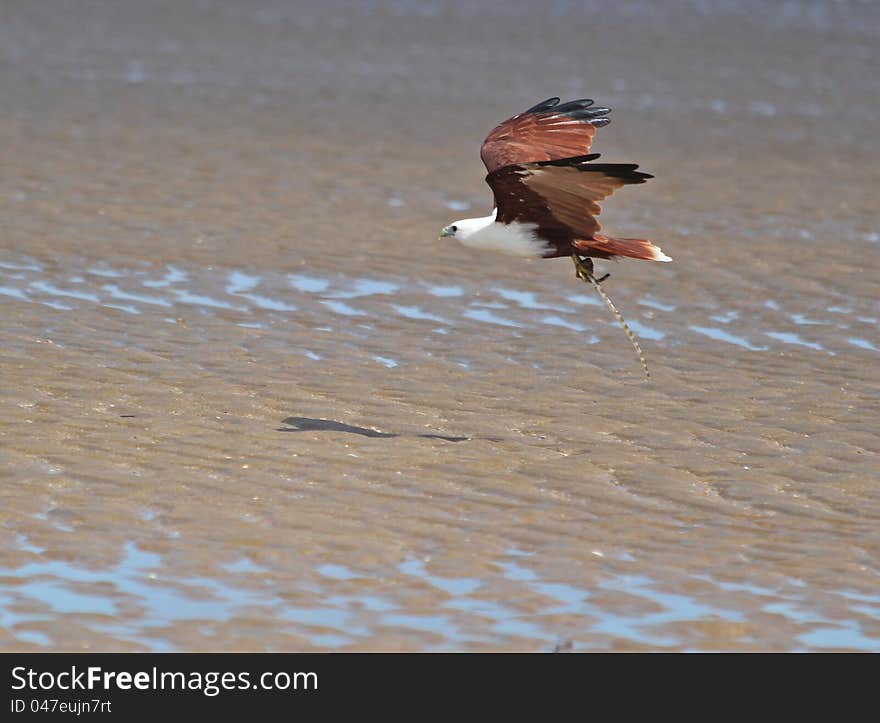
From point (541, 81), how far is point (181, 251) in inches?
431

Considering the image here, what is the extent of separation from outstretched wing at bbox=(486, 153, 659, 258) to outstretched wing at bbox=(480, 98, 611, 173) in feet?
2.04

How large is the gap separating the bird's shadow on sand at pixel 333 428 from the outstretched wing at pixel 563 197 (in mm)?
1038

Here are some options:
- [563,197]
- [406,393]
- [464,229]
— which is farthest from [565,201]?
[406,393]

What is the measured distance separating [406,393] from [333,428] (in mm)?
771

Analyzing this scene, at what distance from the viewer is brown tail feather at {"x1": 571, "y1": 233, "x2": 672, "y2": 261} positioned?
24.4ft

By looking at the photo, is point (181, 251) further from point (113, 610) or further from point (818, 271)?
point (113, 610)

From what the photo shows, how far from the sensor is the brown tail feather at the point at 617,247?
743 centimetres

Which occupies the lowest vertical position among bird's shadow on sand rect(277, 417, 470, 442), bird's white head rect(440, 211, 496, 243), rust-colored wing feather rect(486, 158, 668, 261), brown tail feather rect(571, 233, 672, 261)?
bird's shadow on sand rect(277, 417, 470, 442)

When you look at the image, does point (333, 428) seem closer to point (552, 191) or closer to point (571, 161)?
point (552, 191)

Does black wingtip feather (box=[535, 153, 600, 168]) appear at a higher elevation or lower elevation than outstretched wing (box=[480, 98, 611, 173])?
lower

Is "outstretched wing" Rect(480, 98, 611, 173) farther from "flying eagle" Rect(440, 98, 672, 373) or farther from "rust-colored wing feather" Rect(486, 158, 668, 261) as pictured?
"rust-colored wing feather" Rect(486, 158, 668, 261)

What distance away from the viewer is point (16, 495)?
6.18 metres

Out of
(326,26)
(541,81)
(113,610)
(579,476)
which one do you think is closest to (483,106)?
(541,81)

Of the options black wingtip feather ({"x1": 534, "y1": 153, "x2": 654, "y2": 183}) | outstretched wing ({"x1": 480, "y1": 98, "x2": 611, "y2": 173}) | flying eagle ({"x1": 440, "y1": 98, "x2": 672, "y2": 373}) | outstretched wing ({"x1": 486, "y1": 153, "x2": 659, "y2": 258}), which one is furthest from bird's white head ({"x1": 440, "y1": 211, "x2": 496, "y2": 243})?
black wingtip feather ({"x1": 534, "y1": 153, "x2": 654, "y2": 183})
